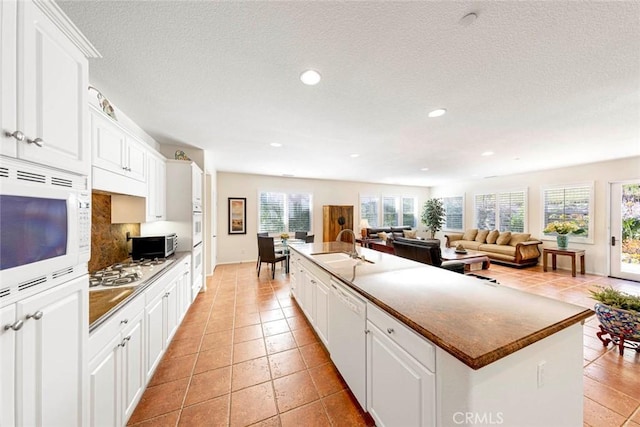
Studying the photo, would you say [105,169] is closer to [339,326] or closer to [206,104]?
[206,104]

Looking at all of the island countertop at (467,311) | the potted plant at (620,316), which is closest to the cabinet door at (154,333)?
the island countertop at (467,311)

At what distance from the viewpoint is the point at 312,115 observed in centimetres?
255

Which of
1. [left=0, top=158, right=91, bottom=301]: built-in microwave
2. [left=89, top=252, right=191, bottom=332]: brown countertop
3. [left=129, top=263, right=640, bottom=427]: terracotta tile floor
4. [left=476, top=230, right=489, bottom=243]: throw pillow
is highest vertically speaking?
[left=0, top=158, right=91, bottom=301]: built-in microwave

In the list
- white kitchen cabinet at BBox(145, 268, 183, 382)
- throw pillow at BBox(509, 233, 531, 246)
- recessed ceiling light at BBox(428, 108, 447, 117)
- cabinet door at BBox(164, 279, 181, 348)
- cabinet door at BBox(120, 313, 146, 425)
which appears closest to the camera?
cabinet door at BBox(120, 313, 146, 425)

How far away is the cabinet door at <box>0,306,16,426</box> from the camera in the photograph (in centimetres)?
72

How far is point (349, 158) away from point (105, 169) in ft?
12.1

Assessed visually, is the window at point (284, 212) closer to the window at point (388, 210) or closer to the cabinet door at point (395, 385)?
the window at point (388, 210)

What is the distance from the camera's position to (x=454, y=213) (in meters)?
8.27

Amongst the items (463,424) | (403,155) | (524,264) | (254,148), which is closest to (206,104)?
(254,148)

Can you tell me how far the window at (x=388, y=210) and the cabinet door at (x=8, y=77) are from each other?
775 centimetres

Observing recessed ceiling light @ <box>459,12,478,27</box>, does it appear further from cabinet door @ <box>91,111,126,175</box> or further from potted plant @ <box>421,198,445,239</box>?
potted plant @ <box>421,198,445,239</box>

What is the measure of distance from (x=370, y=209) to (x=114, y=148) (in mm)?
7360

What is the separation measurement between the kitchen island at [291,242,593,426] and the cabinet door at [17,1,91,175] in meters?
1.67

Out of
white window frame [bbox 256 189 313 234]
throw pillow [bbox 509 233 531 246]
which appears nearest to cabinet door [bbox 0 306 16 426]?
white window frame [bbox 256 189 313 234]
